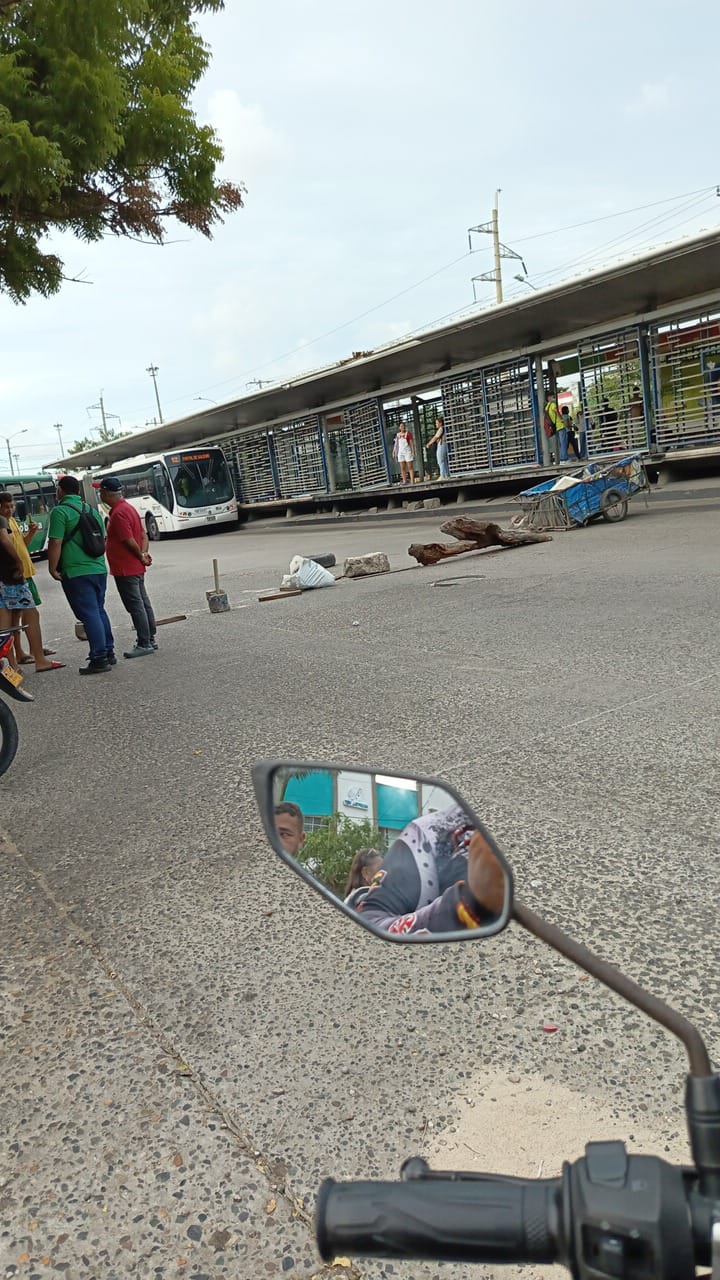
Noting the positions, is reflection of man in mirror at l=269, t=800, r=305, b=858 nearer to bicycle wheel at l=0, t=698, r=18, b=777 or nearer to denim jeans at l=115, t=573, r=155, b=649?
bicycle wheel at l=0, t=698, r=18, b=777

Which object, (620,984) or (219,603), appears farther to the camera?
(219,603)

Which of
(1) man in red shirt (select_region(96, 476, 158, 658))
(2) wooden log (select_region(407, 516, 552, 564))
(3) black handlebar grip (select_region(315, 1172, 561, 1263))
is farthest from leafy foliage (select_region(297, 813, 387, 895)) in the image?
(2) wooden log (select_region(407, 516, 552, 564))

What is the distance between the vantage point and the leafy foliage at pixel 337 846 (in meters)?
1.18

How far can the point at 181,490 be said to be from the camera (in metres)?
33.2

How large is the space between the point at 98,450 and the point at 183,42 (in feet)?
132

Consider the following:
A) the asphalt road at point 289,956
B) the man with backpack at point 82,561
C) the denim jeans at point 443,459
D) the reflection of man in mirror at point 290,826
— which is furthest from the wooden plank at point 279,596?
the denim jeans at point 443,459

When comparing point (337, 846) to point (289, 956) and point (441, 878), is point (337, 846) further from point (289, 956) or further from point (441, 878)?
point (289, 956)

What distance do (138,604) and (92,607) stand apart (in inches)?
26.1

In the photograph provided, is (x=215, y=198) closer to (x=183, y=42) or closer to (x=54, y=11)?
(x=183, y=42)

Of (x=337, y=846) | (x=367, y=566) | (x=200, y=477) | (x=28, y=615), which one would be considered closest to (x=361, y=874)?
(x=337, y=846)

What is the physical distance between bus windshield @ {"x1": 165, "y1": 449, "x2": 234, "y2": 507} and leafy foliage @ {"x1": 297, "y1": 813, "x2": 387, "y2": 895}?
32.9 m

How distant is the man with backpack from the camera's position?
8.43 metres

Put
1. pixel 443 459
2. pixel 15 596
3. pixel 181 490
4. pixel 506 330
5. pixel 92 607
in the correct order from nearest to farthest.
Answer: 1. pixel 92 607
2. pixel 15 596
3. pixel 506 330
4. pixel 443 459
5. pixel 181 490

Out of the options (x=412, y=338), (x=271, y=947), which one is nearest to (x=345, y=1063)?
(x=271, y=947)
